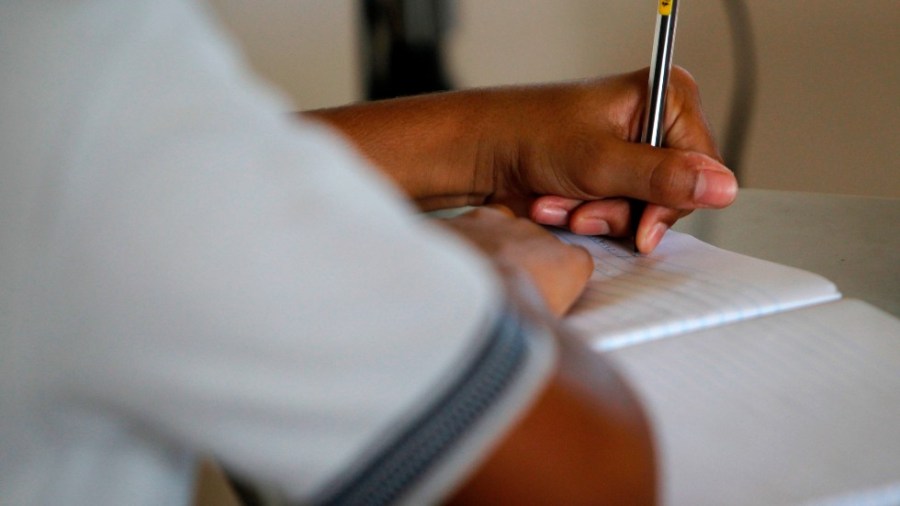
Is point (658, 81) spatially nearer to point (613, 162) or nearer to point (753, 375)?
point (613, 162)

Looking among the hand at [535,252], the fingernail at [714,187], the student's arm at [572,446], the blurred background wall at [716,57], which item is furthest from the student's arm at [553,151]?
the blurred background wall at [716,57]

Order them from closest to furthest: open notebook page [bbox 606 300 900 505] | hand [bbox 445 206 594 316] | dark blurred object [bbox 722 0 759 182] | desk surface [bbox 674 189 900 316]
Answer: open notebook page [bbox 606 300 900 505], hand [bbox 445 206 594 316], desk surface [bbox 674 189 900 316], dark blurred object [bbox 722 0 759 182]

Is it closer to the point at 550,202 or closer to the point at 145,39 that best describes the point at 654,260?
the point at 550,202

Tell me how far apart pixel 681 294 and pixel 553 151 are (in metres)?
0.23

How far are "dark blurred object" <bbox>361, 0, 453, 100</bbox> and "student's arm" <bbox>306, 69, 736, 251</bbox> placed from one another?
3.69 ft

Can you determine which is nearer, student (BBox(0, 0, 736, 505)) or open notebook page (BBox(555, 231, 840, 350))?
student (BBox(0, 0, 736, 505))

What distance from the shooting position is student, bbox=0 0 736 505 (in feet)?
0.79

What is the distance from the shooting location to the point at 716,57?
1950 mm

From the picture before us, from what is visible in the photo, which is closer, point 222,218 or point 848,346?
point 222,218

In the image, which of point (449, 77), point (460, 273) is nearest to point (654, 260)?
point (460, 273)

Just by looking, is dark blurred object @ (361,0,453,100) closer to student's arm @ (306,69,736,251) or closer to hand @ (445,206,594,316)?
student's arm @ (306,69,736,251)

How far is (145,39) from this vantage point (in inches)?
9.9

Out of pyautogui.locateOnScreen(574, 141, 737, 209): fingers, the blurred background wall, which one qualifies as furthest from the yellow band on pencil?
the blurred background wall

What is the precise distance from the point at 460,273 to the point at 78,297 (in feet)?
0.37
